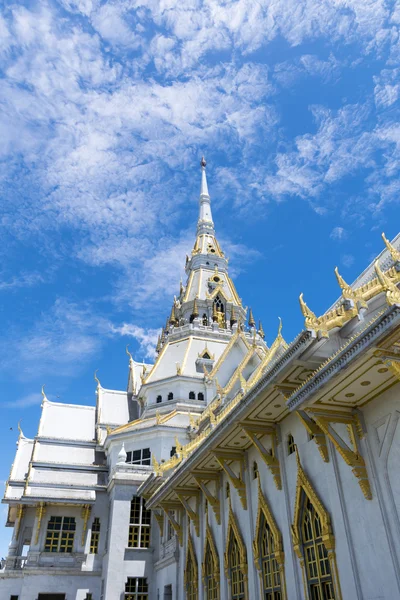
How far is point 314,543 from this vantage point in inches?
571

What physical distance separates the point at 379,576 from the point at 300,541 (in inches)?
158

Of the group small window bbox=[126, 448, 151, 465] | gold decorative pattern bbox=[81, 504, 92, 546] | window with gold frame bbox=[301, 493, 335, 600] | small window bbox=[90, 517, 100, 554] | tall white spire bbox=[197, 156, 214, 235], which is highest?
tall white spire bbox=[197, 156, 214, 235]

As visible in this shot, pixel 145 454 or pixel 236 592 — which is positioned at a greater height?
pixel 145 454

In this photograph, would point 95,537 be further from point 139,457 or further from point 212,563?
point 212,563

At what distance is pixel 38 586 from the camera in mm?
28797

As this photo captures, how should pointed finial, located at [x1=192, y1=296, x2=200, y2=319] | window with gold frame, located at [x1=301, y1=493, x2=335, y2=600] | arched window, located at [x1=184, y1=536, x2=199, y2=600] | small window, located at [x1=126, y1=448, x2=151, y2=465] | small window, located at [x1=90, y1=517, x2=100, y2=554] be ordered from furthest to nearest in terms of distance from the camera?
pointed finial, located at [x1=192, y1=296, x2=200, y2=319], small window, located at [x1=126, y1=448, x2=151, y2=465], small window, located at [x1=90, y1=517, x2=100, y2=554], arched window, located at [x1=184, y1=536, x2=199, y2=600], window with gold frame, located at [x1=301, y1=493, x2=335, y2=600]

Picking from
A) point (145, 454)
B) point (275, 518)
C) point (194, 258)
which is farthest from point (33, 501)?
point (194, 258)

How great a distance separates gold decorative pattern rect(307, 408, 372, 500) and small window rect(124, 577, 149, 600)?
20.2 m

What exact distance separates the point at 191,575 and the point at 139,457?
984 cm

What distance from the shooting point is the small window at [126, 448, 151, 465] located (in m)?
32.1

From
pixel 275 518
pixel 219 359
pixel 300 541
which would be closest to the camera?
pixel 300 541

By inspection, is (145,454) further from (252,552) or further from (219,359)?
(252,552)

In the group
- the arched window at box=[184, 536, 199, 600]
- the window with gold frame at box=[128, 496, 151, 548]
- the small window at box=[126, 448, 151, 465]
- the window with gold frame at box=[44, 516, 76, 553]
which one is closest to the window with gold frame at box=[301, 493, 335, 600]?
the arched window at box=[184, 536, 199, 600]

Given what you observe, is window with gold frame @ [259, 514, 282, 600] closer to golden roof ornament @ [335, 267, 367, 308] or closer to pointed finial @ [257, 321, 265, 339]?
golden roof ornament @ [335, 267, 367, 308]
